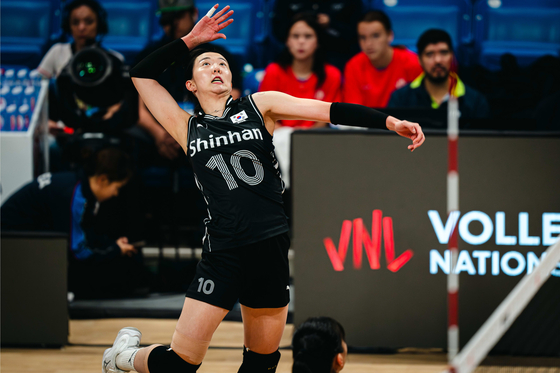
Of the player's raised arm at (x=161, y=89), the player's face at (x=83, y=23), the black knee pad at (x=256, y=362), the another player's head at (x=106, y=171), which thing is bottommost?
the black knee pad at (x=256, y=362)

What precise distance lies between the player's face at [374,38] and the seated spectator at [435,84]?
594mm

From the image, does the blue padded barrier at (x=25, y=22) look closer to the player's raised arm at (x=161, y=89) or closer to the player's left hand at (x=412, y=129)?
the player's raised arm at (x=161, y=89)

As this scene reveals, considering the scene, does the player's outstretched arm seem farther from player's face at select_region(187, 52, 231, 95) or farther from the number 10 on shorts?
the number 10 on shorts

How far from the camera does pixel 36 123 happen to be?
5.52 meters

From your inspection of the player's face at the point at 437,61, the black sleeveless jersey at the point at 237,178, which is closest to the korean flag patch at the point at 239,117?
the black sleeveless jersey at the point at 237,178

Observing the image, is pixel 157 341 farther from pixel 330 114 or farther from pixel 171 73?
pixel 171 73

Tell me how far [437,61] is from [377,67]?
86cm

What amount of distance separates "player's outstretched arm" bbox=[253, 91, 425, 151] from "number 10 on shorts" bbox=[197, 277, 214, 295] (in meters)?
0.75

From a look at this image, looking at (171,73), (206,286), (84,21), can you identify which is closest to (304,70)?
(171,73)

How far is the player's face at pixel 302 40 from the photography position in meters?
5.54

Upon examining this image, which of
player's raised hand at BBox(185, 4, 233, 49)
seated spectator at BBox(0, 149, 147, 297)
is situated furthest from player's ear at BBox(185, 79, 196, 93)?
seated spectator at BBox(0, 149, 147, 297)

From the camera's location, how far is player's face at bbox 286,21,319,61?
18.2 feet

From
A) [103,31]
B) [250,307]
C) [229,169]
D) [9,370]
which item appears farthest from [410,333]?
[103,31]

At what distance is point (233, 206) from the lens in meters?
2.60
